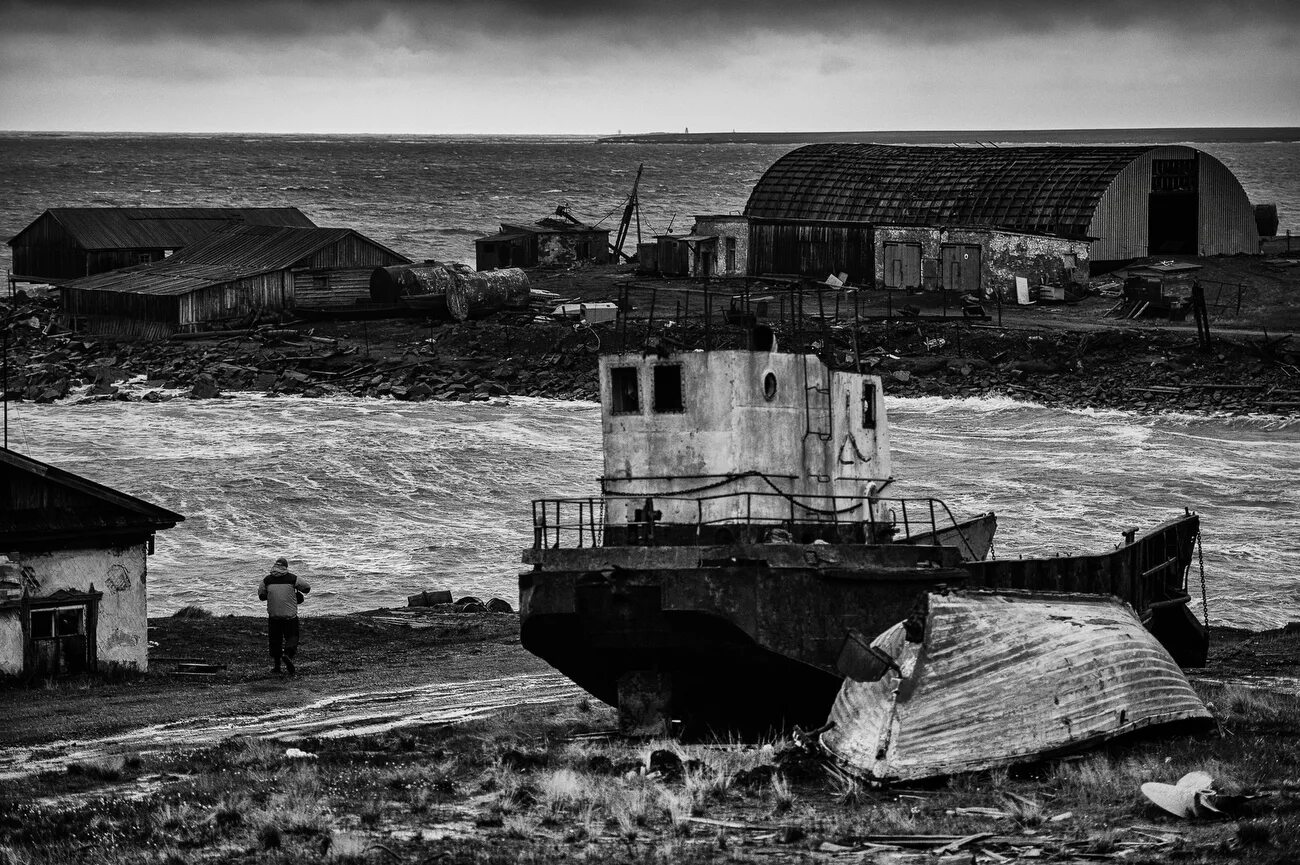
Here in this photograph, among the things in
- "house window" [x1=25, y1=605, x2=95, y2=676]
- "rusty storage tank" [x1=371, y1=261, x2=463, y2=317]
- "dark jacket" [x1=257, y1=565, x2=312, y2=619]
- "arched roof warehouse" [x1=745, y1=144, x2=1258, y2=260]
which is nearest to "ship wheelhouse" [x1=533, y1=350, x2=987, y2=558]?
"dark jacket" [x1=257, y1=565, x2=312, y2=619]

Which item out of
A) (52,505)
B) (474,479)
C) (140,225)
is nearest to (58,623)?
(52,505)

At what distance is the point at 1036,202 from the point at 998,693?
5127 cm

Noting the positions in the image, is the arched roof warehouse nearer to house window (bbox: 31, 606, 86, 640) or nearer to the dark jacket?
the dark jacket

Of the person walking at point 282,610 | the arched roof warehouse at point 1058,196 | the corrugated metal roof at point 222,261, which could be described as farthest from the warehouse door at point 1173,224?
the person walking at point 282,610

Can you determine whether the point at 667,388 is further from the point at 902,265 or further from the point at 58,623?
the point at 902,265

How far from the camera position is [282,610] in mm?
24422

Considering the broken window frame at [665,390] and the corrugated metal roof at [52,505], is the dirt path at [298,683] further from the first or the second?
the broken window frame at [665,390]

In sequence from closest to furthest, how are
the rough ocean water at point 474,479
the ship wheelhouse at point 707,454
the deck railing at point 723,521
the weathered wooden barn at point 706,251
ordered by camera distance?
the deck railing at point 723,521 → the ship wheelhouse at point 707,454 → the rough ocean water at point 474,479 → the weathered wooden barn at point 706,251

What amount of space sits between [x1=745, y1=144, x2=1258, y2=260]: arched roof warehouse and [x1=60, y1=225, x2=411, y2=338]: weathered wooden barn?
1542 centimetres

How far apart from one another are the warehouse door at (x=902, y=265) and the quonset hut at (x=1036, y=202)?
1.62 ft

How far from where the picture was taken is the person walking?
24266 millimetres

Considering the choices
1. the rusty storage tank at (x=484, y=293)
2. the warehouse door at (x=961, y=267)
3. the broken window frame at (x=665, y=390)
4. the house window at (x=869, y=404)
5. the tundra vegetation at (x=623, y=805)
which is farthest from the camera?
the rusty storage tank at (x=484, y=293)

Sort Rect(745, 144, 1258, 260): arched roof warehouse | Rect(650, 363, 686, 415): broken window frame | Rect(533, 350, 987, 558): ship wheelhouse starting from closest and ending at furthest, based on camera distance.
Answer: Rect(533, 350, 987, 558): ship wheelhouse, Rect(650, 363, 686, 415): broken window frame, Rect(745, 144, 1258, 260): arched roof warehouse

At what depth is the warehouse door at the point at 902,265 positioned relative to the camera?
6600 centimetres
